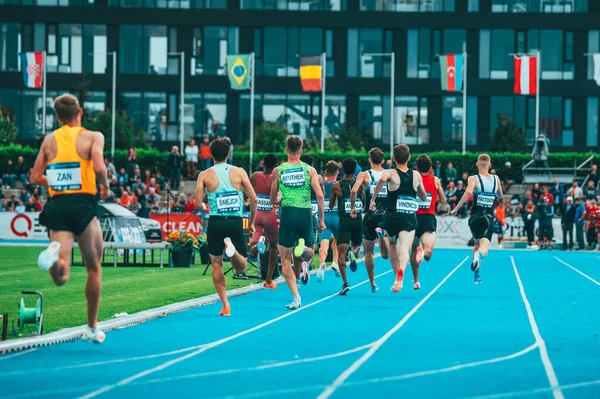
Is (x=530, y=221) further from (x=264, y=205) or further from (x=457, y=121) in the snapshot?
(x=264, y=205)

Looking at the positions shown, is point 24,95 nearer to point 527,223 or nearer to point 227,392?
point 527,223

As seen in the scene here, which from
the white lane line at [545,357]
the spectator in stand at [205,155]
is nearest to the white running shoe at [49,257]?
the white lane line at [545,357]

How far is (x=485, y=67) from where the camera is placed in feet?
234

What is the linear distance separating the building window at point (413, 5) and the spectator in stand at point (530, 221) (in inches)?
1091

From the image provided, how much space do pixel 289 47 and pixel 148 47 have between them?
8.10 meters

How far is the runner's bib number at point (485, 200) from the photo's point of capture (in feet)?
67.4

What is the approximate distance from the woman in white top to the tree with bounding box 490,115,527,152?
56.5 ft

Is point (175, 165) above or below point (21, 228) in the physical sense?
above

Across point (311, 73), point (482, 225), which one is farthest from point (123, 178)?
point (482, 225)

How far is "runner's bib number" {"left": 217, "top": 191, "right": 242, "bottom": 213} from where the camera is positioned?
46.4ft

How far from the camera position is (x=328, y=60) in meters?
71.2

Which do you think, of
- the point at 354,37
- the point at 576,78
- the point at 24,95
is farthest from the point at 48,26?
the point at 576,78

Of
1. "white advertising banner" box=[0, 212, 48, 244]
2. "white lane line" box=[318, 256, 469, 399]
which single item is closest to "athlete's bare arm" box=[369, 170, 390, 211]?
"white lane line" box=[318, 256, 469, 399]

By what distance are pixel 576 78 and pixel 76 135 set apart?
62806 mm
